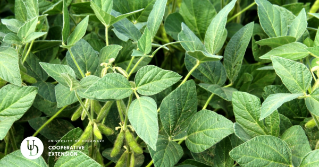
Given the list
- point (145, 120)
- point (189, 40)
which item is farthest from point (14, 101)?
point (189, 40)

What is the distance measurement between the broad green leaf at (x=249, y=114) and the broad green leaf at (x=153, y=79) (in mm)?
146

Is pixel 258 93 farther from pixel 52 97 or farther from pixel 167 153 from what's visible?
pixel 52 97

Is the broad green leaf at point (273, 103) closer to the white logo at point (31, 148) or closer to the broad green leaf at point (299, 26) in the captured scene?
the broad green leaf at point (299, 26)

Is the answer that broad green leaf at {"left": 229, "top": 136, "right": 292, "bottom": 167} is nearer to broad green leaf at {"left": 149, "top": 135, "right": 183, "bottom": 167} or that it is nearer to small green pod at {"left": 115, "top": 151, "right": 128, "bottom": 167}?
broad green leaf at {"left": 149, "top": 135, "right": 183, "bottom": 167}

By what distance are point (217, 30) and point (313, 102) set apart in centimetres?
24

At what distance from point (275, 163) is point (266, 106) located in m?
0.10

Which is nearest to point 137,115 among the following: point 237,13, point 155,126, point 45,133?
point 155,126

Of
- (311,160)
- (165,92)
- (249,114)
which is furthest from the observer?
(165,92)

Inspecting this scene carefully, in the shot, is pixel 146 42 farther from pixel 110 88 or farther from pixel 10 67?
pixel 10 67

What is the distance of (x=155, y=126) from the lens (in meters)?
0.55

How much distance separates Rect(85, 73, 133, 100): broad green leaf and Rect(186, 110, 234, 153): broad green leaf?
156 mm

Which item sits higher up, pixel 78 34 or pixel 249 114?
pixel 78 34

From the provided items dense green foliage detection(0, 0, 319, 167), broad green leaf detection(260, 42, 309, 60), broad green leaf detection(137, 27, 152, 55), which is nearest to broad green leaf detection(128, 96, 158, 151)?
dense green foliage detection(0, 0, 319, 167)

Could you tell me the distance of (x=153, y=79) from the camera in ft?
2.03
